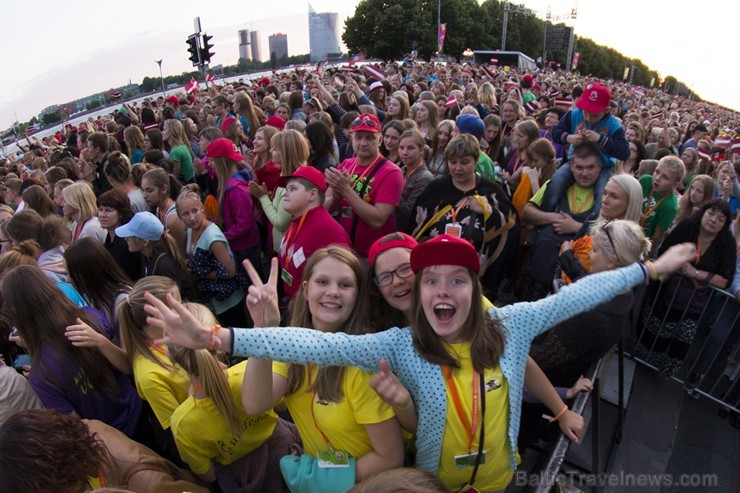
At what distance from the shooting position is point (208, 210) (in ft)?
16.1

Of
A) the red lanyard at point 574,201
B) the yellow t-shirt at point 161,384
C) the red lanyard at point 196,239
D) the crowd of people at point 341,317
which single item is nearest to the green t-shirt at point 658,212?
the crowd of people at point 341,317

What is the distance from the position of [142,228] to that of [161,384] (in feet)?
6.09

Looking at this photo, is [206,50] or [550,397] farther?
[206,50]

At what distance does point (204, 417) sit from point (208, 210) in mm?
3166

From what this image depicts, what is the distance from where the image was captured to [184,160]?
658 centimetres

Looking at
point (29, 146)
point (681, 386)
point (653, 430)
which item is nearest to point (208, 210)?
point (653, 430)

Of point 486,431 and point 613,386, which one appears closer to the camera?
point 486,431

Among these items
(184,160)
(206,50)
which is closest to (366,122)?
(184,160)

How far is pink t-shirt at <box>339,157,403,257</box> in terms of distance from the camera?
12.8 feet

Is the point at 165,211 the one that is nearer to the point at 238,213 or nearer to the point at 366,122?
the point at 238,213

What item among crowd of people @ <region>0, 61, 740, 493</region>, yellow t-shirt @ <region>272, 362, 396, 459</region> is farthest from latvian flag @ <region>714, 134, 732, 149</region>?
yellow t-shirt @ <region>272, 362, 396, 459</region>

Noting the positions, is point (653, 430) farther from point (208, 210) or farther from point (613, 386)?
point (208, 210)

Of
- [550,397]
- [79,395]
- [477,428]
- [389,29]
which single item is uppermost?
[389,29]

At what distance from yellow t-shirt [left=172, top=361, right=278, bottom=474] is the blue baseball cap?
2055 millimetres
